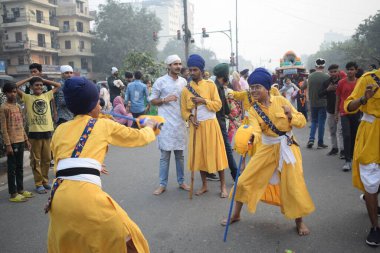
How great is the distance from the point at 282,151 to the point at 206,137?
1.67 m

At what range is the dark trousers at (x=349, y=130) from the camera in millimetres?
6480

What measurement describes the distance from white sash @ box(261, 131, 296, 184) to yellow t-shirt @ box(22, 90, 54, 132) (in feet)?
12.3

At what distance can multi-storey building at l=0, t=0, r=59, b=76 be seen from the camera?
41.5 m

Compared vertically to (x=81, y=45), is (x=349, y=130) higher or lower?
lower

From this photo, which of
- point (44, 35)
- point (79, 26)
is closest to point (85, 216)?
point (44, 35)

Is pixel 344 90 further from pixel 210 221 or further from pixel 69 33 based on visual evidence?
pixel 69 33

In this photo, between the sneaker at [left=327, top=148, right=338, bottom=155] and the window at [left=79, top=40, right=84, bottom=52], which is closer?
the sneaker at [left=327, top=148, right=338, bottom=155]

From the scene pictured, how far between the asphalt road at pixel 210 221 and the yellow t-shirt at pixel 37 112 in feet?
3.79

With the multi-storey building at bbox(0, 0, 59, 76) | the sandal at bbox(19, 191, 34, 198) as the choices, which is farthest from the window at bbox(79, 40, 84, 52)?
the sandal at bbox(19, 191, 34, 198)

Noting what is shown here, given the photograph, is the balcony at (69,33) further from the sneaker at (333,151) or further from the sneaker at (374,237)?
the sneaker at (374,237)

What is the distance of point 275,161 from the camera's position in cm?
395

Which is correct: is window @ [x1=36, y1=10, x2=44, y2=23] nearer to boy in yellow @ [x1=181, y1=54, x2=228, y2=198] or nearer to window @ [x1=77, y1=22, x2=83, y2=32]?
window @ [x1=77, y1=22, x2=83, y2=32]

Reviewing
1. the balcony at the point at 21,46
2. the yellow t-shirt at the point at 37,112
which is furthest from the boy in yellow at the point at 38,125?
the balcony at the point at 21,46

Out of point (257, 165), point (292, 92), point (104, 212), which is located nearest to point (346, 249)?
point (257, 165)
